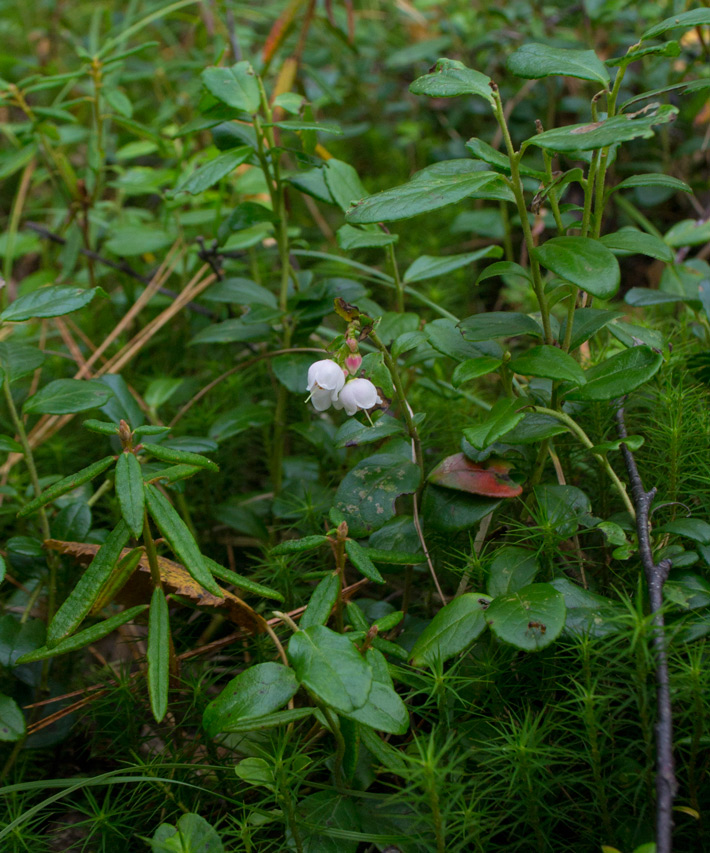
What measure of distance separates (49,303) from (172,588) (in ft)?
1.56

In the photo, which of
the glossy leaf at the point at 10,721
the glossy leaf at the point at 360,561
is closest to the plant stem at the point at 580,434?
the glossy leaf at the point at 360,561

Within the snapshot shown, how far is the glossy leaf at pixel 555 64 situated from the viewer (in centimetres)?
93

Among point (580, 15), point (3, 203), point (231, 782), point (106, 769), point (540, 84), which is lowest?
point (106, 769)

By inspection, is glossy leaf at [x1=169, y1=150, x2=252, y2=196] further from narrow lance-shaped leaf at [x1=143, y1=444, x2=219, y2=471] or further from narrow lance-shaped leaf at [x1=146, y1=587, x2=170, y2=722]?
narrow lance-shaped leaf at [x1=146, y1=587, x2=170, y2=722]

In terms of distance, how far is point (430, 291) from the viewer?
194 cm

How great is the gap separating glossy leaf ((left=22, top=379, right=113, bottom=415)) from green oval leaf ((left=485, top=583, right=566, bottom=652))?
69 cm

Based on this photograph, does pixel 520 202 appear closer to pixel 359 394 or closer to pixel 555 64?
pixel 555 64

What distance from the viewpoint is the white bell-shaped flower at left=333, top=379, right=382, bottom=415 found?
977 mm

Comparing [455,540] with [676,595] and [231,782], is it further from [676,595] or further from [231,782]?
[231,782]

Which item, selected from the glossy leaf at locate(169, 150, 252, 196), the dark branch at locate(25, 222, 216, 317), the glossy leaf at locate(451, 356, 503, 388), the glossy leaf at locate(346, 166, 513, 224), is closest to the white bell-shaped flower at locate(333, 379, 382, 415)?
the glossy leaf at locate(451, 356, 503, 388)

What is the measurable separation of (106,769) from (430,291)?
1.37 m

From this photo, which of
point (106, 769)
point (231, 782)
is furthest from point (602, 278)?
point (106, 769)

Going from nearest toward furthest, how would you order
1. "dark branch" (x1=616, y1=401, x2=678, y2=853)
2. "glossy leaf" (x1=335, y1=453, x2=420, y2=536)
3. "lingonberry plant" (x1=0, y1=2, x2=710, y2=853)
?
"dark branch" (x1=616, y1=401, x2=678, y2=853) < "lingonberry plant" (x1=0, y1=2, x2=710, y2=853) < "glossy leaf" (x1=335, y1=453, x2=420, y2=536)

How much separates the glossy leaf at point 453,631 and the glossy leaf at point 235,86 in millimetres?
876
